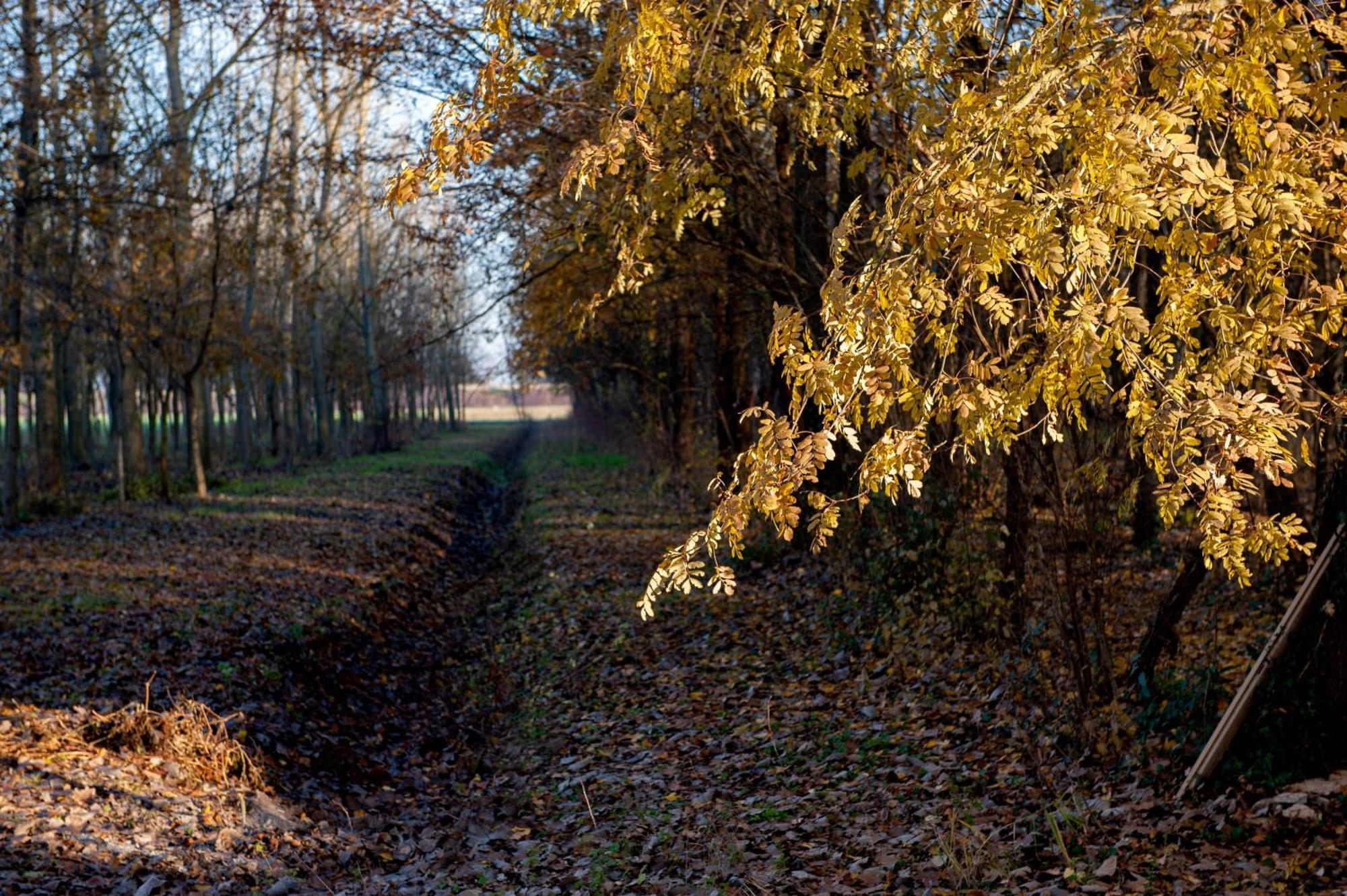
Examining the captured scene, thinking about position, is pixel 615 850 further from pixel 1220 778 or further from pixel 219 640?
pixel 219 640

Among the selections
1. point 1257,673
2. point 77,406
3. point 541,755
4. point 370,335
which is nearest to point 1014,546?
point 1257,673

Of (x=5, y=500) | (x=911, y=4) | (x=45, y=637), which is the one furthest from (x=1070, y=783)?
(x=5, y=500)

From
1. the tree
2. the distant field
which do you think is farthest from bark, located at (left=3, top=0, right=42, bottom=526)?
the distant field

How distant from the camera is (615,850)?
20.7 feet

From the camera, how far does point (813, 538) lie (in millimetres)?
6828

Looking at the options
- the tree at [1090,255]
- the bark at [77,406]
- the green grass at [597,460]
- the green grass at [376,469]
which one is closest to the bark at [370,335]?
the green grass at [376,469]

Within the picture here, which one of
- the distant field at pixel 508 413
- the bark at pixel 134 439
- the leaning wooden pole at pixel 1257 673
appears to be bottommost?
the leaning wooden pole at pixel 1257 673

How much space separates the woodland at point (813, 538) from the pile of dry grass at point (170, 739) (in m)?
0.03

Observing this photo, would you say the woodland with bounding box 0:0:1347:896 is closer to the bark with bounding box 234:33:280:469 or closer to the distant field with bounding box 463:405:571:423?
the bark with bounding box 234:33:280:469

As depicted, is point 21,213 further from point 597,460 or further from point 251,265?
point 597,460

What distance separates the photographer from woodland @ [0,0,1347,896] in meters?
3.60

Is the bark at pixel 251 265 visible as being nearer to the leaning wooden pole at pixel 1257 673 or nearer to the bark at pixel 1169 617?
the bark at pixel 1169 617

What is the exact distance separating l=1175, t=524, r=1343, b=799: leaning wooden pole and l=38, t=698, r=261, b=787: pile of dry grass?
583cm

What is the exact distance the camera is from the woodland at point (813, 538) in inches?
142
